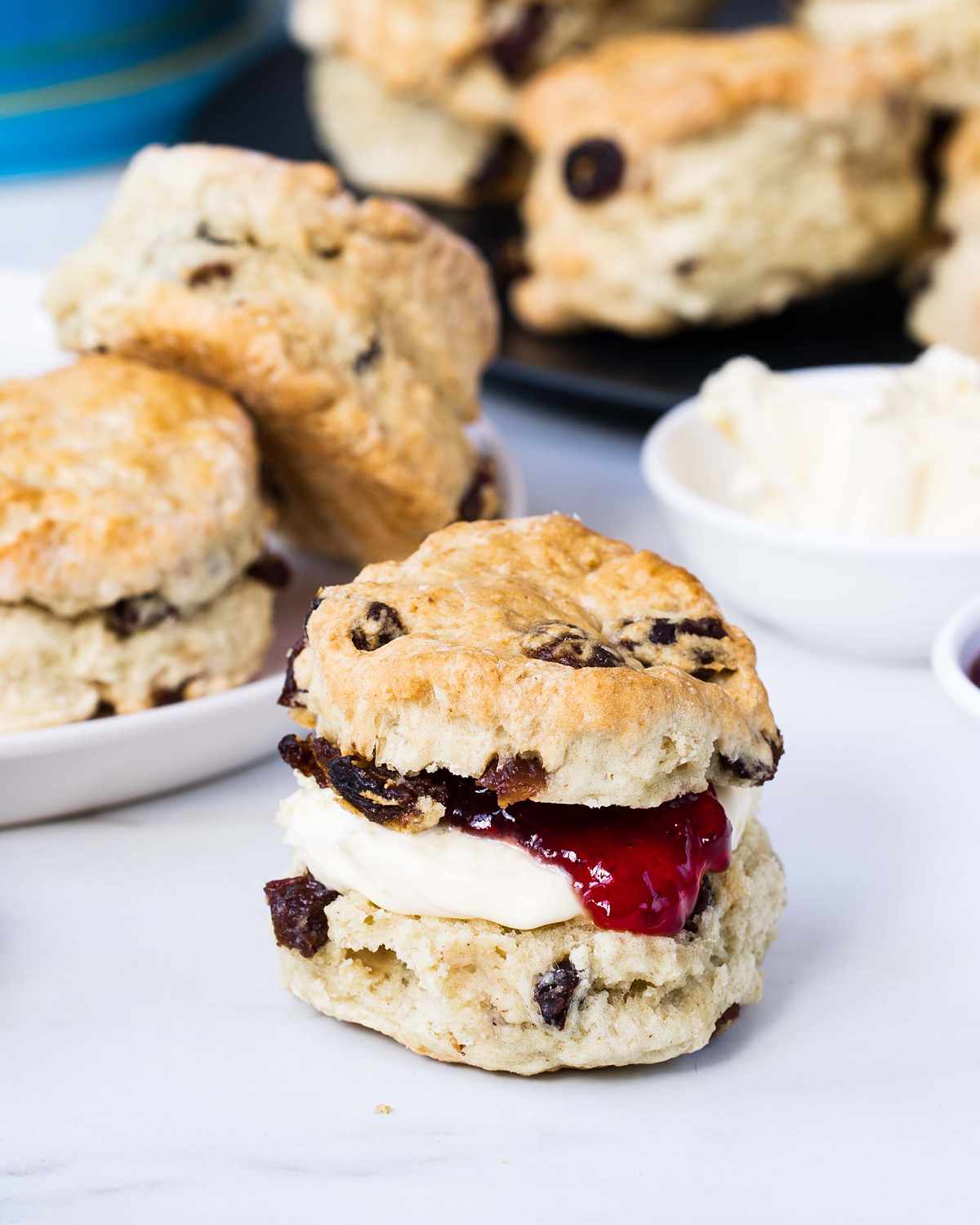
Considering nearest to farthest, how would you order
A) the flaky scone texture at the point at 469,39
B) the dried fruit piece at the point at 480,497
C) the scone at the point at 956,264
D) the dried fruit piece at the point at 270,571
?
the dried fruit piece at the point at 270,571, the dried fruit piece at the point at 480,497, the scone at the point at 956,264, the flaky scone texture at the point at 469,39

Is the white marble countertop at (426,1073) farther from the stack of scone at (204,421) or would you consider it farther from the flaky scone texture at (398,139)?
the flaky scone texture at (398,139)

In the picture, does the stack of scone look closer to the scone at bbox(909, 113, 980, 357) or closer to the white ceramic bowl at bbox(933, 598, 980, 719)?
the white ceramic bowl at bbox(933, 598, 980, 719)

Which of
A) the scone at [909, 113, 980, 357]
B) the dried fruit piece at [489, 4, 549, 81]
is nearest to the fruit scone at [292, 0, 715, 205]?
the dried fruit piece at [489, 4, 549, 81]

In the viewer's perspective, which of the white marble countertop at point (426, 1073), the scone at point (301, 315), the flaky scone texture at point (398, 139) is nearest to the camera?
the white marble countertop at point (426, 1073)

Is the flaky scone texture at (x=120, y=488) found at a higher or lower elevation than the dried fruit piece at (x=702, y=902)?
higher

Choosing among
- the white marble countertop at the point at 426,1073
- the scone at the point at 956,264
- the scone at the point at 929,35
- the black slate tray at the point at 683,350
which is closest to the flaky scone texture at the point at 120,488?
the white marble countertop at the point at 426,1073

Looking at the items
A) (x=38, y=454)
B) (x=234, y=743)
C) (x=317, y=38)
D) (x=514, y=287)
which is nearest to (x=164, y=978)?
(x=234, y=743)
